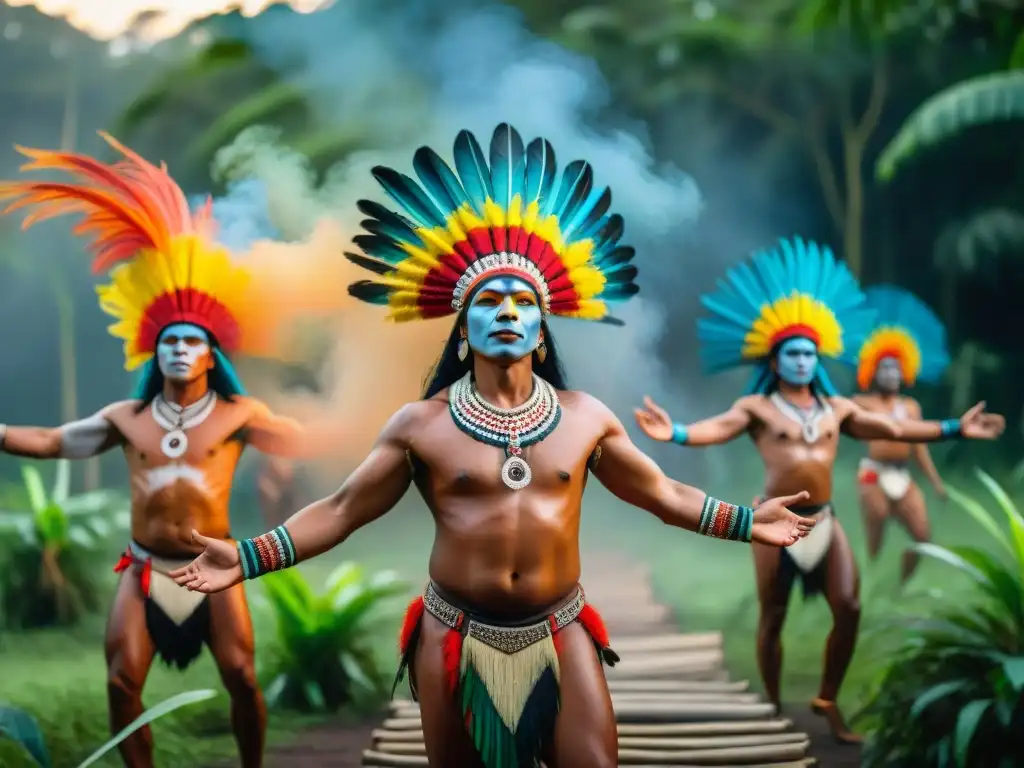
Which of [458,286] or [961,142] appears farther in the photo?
[961,142]

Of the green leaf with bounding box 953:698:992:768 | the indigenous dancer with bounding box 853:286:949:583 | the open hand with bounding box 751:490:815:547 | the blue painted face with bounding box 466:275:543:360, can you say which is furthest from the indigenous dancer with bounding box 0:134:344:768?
the indigenous dancer with bounding box 853:286:949:583

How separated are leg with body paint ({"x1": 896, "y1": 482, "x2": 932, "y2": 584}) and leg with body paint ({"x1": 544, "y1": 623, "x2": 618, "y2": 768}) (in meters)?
3.73

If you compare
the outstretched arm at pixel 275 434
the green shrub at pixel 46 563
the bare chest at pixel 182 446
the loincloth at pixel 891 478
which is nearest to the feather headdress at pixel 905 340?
the loincloth at pixel 891 478

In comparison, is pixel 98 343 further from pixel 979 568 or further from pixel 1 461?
pixel 979 568

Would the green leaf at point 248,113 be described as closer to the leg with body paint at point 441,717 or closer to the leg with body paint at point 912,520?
the leg with body paint at point 912,520

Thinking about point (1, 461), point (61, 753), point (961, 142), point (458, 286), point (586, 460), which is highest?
point (961, 142)

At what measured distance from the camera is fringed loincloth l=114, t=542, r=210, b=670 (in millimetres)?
3375

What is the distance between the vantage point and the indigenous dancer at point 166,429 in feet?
11.1

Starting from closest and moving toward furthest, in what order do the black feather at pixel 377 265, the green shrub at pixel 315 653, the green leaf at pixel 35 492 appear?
the black feather at pixel 377 265 < the green shrub at pixel 315 653 < the green leaf at pixel 35 492

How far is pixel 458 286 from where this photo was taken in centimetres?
261

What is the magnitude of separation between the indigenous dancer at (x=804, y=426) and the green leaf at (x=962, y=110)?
7.42 ft

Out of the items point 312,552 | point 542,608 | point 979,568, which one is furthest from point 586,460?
point 979,568

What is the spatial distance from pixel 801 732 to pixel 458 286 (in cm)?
247

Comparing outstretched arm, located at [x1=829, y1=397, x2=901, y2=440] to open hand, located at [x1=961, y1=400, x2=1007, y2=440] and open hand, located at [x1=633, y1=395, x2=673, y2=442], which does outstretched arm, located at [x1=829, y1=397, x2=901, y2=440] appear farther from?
open hand, located at [x1=633, y1=395, x2=673, y2=442]
